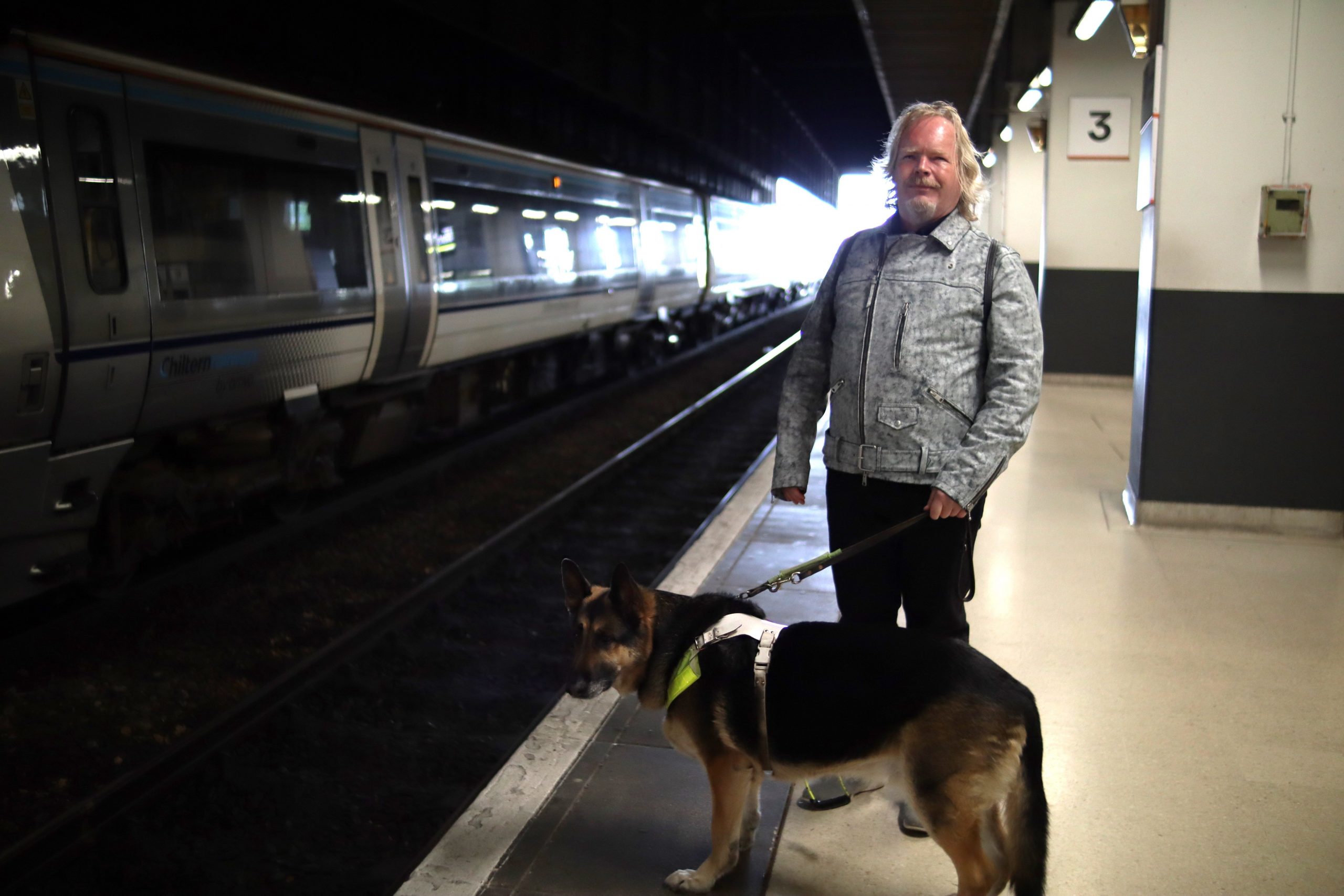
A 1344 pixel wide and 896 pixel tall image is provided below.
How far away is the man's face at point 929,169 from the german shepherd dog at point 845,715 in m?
1.15

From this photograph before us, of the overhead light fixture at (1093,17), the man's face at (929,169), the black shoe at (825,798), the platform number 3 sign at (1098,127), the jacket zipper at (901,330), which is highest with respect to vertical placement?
the overhead light fixture at (1093,17)

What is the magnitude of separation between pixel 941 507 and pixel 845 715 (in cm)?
62

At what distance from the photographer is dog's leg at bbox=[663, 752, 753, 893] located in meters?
2.94

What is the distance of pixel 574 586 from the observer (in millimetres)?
3029

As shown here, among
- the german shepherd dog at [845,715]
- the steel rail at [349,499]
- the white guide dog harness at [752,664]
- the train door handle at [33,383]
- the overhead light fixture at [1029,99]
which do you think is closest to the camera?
the german shepherd dog at [845,715]

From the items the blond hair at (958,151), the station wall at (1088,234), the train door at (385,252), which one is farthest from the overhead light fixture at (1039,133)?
the blond hair at (958,151)

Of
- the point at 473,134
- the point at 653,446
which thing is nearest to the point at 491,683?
the point at 653,446

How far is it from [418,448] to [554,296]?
2.77m

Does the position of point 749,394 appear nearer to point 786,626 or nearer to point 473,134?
point 473,134

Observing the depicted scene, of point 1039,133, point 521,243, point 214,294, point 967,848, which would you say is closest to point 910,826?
point 967,848

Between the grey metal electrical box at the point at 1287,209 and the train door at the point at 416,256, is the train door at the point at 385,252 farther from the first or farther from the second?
the grey metal electrical box at the point at 1287,209

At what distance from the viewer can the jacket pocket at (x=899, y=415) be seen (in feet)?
10.0

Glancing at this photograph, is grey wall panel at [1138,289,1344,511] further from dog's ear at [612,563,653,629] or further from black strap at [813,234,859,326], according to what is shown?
dog's ear at [612,563,653,629]

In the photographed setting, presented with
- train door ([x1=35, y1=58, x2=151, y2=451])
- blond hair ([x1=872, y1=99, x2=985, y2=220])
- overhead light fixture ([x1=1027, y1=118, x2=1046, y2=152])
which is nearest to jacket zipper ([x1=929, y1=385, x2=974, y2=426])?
blond hair ([x1=872, y1=99, x2=985, y2=220])
